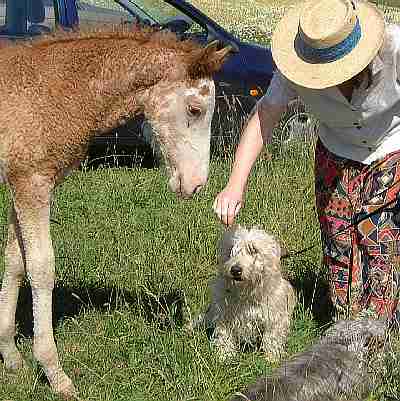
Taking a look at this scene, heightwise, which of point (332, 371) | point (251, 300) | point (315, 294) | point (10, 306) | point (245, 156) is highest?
point (245, 156)

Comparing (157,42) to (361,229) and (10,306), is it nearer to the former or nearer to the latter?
(361,229)

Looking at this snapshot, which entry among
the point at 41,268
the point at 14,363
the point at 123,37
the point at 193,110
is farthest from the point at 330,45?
the point at 14,363

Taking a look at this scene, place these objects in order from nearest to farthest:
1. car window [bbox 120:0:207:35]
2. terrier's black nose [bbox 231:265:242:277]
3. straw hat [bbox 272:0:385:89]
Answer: straw hat [bbox 272:0:385:89], terrier's black nose [bbox 231:265:242:277], car window [bbox 120:0:207:35]

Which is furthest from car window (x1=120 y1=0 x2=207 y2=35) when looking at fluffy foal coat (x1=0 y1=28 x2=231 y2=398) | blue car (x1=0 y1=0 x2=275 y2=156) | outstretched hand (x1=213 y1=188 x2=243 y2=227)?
outstretched hand (x1=213 y1=188 x2=243 y2=227)

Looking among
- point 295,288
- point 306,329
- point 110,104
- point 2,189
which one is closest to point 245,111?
point 2,189

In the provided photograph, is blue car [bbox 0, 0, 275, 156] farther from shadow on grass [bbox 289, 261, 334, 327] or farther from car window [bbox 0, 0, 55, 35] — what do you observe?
shadow on grass [bbox 289, 261, 334, 327]

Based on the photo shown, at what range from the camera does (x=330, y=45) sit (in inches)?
144

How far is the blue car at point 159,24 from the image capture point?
788 cm

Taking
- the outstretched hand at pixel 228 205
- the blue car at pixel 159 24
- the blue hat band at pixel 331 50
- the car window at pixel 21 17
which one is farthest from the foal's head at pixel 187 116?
the car window at pixel 21 17

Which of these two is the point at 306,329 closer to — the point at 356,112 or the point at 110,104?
the point at 356,112

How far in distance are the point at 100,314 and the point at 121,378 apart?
0.74m

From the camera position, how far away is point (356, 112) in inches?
159

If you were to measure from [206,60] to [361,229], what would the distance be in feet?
4.05

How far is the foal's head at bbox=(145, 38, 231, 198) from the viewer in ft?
13.0
